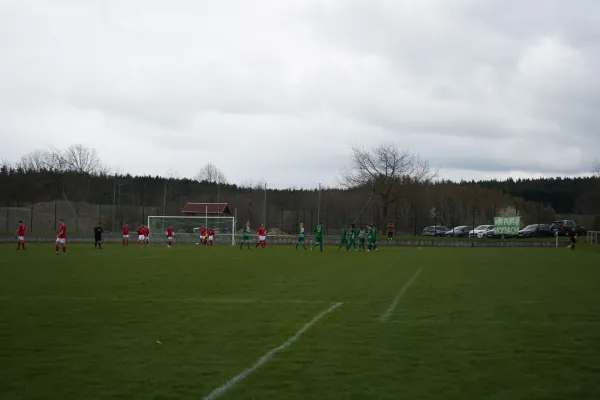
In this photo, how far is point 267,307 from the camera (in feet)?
43.9

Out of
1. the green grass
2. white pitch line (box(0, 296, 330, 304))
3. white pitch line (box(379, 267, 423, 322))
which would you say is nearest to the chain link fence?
white pitch line (box(379, 267, 423, 322))

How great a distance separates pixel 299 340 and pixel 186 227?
1959 inches

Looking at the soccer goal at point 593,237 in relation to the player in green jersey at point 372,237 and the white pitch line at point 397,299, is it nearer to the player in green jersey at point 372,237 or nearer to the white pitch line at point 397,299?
the player in green jersey at point 372,237

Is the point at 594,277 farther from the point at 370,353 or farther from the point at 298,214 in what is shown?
the point at 298,214

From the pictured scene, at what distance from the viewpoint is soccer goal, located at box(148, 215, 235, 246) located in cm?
5712

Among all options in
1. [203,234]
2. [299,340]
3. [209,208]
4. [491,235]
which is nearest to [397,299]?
[299,340]

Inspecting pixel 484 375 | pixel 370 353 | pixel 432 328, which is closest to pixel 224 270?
pixel 432 328

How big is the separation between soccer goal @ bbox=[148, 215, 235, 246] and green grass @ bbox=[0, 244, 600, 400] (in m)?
38.3

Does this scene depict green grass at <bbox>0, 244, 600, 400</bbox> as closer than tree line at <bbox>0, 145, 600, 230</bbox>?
Yes

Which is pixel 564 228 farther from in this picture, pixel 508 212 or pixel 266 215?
pixel 266 215

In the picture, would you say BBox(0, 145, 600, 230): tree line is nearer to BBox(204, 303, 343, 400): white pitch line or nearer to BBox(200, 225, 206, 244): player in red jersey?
BBox(200, 225, 206, 244): player in red jersey

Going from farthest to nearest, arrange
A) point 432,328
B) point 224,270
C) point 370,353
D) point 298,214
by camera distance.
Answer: point 298,214 → point 224,270 → point 432,328 → point 370,353

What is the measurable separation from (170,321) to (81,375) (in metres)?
3.98

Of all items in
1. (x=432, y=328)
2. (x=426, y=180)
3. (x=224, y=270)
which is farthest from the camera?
(x=426, y=180)
